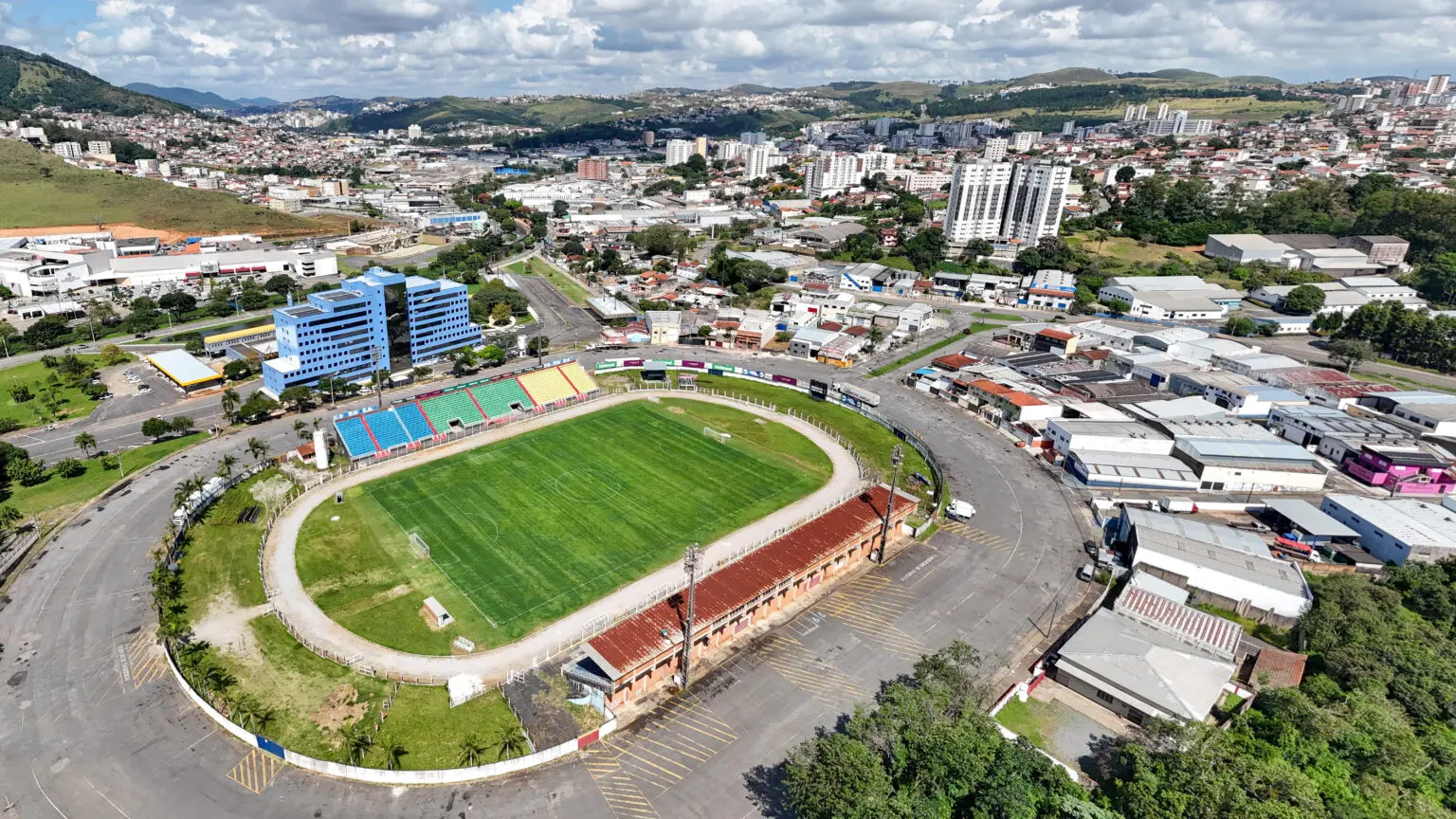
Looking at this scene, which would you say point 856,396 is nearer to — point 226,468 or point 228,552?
point 228,552

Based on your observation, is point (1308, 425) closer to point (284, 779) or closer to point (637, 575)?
point (637, 575)

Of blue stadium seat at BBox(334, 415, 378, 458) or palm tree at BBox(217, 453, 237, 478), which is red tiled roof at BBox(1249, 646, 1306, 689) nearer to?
blue stadium seat at BBox(334, 415, 378, 458)

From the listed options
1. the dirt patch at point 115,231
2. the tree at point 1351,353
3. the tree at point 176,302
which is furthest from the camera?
the dirt patch at point 115,231

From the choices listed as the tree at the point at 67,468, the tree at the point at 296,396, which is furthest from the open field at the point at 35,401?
the tree at the point at 296,396

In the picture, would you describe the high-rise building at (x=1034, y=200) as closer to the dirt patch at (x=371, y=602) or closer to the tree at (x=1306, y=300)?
the tree at (x=1306, y=300)

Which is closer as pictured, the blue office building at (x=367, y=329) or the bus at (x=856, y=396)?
the blue office building at (x=367, y=329)

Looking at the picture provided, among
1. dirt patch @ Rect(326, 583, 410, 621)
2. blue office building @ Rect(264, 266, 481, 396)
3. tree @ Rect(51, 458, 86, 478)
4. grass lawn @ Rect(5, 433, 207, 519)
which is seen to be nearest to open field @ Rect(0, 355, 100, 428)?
grass lawn @ Rect(5, 433, 207, 519)
